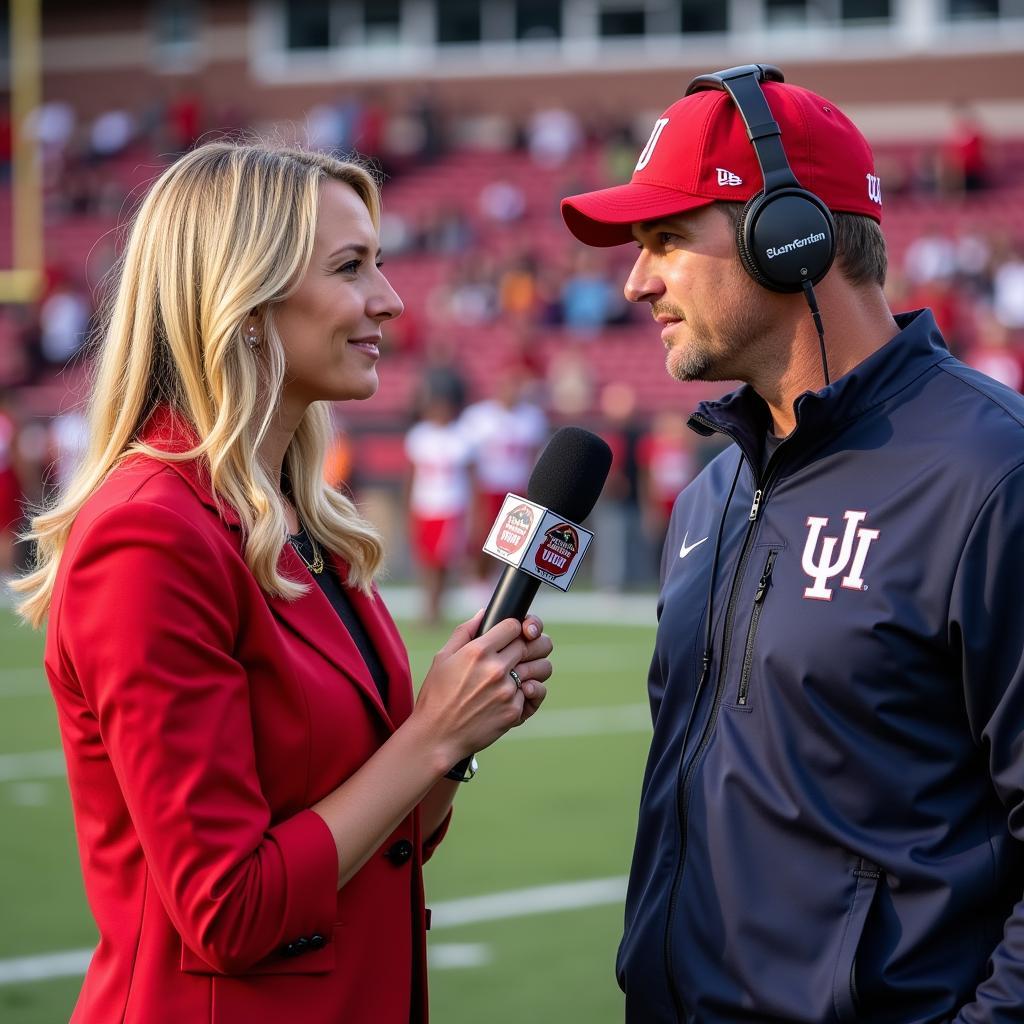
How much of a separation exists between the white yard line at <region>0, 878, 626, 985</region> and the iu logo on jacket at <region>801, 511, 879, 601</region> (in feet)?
10.3

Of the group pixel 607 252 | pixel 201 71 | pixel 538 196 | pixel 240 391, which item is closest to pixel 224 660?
pixel 240 391

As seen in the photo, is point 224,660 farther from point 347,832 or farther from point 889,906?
point 889,906

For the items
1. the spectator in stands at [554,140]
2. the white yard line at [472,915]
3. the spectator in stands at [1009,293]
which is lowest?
the white yard line at [472,915]

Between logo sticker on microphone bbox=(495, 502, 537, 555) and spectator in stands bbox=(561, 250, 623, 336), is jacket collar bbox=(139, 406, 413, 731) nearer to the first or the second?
logo sticker on microphone bbox=(495, 502, 537, 555)

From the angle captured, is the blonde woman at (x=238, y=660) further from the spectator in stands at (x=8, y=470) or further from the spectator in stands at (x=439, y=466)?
the spectator in stands at (x=8, y=470)

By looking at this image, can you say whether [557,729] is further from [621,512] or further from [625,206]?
[621,512]

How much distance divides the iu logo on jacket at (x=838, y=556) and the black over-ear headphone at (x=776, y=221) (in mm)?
376

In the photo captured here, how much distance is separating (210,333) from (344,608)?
22.7 inches

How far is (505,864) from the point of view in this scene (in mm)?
6379

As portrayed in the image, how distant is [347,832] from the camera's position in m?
2.41

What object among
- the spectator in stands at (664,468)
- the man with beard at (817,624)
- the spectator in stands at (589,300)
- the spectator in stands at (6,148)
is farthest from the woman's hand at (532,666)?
the spectator in stands at (6,148)

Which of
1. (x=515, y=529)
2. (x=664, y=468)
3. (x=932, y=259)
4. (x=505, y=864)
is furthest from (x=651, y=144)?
(x=932, y=259)

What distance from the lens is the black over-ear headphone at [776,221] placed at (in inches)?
97.5

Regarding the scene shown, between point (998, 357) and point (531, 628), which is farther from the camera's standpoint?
point (998, 357)
